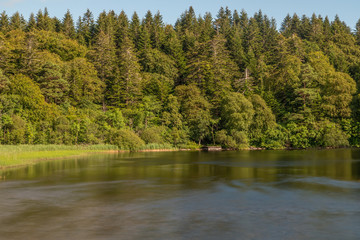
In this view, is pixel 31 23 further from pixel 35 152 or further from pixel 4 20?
pixel 35 152

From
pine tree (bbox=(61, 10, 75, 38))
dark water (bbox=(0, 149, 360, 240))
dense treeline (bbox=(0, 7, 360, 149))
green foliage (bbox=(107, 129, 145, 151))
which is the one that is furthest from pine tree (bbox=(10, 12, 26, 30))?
dark water (bbox=(0, 149, 360, 240))

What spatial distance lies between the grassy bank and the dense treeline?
8.21 m

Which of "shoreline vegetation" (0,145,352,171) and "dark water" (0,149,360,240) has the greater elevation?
"shoreline vegetation" (0,145,352,171)

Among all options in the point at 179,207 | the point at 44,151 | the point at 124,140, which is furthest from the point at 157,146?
the point at 179,207

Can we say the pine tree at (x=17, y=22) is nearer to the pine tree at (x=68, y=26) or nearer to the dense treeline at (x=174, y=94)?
the dense treeline at (x=174, y=94)

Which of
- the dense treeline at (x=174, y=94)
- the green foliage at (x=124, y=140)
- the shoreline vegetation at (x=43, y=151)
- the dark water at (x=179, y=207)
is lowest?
the dark water at (x=179, y=207)

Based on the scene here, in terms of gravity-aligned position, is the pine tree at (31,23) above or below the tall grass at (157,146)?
above

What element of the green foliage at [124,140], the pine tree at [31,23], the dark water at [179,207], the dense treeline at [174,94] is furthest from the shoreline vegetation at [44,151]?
the pine tree at [31,23]

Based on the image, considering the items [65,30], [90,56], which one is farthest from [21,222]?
[65,30]

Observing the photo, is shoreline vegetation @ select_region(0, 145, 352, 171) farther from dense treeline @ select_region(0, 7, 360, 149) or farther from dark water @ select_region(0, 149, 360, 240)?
dark water @ select_region(0, 149, 360, 240)

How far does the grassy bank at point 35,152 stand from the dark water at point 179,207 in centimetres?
912

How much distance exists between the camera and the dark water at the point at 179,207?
13.8 metres

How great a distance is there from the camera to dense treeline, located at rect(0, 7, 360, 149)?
74.7 meters

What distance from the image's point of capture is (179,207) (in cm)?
1831
